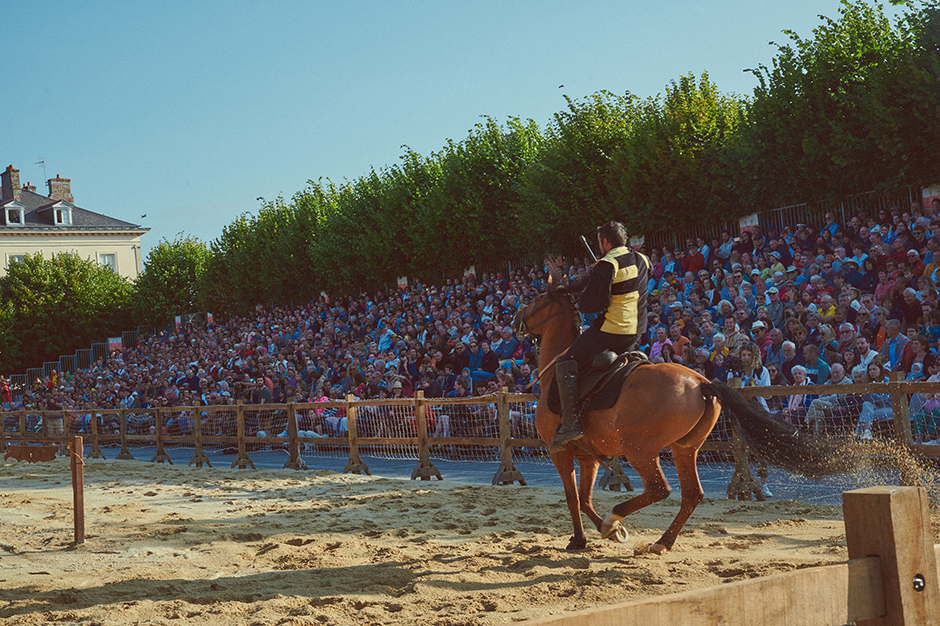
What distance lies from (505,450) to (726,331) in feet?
→ 13.1

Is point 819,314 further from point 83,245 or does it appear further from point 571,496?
point 83,245

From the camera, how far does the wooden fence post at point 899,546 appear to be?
2332mm

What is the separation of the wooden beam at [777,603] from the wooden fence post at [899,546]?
36 millimetres

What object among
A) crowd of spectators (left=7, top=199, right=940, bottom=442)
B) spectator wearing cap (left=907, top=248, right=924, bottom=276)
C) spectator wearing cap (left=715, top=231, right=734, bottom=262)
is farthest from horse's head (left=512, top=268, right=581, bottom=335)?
spectator wearing cap (left=715, top=231, right=734, bottom=262)

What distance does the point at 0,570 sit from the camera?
7.37 m

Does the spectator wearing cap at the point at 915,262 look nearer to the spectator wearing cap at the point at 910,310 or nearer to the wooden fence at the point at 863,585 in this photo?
the spectator wearing cap at the point at 910,310

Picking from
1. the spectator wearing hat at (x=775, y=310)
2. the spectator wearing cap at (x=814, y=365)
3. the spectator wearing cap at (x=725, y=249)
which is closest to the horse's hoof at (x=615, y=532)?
the spectator wearing cap at (x=814, y=365)

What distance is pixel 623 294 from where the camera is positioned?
7.03m

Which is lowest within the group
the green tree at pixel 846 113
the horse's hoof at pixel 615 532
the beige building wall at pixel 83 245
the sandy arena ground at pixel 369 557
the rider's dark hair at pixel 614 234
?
the sandy arena ground at pixel 369 557

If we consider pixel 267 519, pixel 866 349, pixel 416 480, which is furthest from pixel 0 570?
pixel 866 349

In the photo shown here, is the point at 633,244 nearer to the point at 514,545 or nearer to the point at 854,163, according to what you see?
the point at 854,163

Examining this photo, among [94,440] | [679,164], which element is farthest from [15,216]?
[679,164]

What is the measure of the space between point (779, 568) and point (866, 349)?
633 cm

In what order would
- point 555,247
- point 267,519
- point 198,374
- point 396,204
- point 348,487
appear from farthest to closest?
point 396,204
point 198,374
point 555,247
point 348,487
point 267,519
